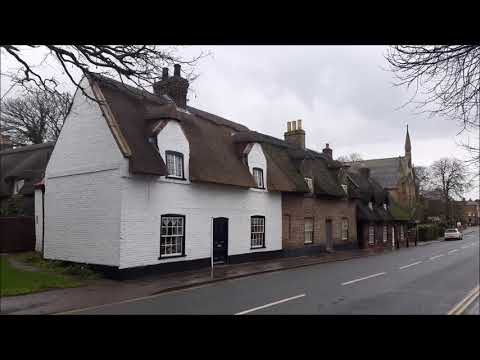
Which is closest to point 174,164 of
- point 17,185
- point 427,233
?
point 17,185

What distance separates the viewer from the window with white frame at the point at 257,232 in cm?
2225

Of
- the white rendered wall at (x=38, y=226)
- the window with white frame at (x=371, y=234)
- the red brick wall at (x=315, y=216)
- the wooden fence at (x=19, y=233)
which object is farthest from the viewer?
the window with white frame at (x=371, y=234)

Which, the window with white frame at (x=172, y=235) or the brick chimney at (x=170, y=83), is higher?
the brick chimney at (x=170, y=83)

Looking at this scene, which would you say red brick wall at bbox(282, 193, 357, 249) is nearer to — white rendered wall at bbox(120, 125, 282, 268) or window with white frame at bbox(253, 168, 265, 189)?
white rendered wall at bbox(120, 125, 282, 268)

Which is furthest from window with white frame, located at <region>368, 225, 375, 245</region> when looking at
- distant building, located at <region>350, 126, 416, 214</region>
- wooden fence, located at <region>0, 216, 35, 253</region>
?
wooden fence, located at <region>0, 216, 35, 253</region>

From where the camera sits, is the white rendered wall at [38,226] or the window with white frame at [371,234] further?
the window with white frame at [371,234]

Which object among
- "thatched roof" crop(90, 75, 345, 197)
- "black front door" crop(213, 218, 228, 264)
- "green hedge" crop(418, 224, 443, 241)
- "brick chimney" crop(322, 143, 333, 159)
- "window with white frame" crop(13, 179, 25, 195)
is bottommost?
"green hedge" crop(418, 224, 443, 241)

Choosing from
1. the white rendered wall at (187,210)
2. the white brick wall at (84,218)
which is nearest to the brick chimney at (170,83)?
the white rendered wall at (187,210)

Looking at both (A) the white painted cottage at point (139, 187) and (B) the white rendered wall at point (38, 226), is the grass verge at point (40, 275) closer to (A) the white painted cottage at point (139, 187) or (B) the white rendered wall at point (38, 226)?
(A) the white painted cottage at point (139, 187)

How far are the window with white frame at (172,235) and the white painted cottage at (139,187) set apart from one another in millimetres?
42

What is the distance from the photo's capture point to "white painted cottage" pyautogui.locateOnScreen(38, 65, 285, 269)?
606 inches

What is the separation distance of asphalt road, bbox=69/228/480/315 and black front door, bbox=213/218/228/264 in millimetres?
3139

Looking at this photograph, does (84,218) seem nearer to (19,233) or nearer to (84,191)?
(84,191)

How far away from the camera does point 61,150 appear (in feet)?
60.0
